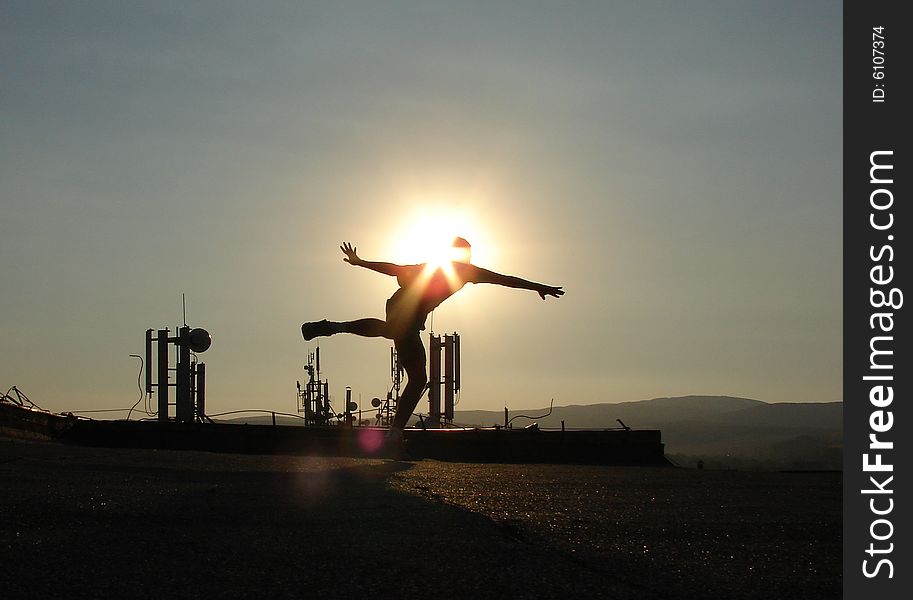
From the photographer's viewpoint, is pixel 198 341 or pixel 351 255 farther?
pixel 198 341

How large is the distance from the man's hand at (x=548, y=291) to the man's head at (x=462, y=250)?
951mm

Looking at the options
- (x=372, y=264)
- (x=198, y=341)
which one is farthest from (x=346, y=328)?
(x=198, y=341)

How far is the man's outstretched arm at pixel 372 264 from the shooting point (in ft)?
44.5

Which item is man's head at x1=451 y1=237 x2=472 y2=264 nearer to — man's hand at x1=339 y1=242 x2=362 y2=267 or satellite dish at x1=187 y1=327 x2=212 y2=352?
man's hand at x1=339 y1=242 x2=362 y2=267

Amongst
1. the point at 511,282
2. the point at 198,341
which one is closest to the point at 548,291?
the point at 511,282

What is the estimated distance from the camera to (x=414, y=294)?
44.4ft

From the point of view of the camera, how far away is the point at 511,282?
44.2 ft

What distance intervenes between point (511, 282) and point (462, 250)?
2.39 ft

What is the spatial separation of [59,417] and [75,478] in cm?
1256

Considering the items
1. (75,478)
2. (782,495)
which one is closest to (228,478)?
(75,478)

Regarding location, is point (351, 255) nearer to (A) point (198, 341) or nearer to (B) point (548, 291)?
(B) point (548, 291)

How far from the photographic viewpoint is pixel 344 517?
19.0ft

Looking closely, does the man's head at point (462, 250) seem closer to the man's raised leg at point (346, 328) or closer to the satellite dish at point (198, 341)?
the man's raised leg at point (346, 328)
